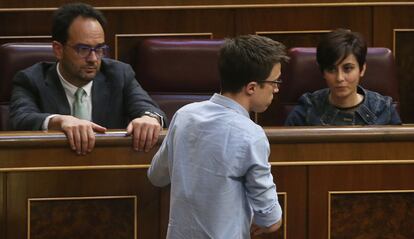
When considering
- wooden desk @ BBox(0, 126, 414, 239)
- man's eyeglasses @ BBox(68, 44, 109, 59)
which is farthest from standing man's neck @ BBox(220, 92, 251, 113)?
man's eyeglasses @ BBox(68, 44, 109, 59)

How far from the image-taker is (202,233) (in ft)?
3.68

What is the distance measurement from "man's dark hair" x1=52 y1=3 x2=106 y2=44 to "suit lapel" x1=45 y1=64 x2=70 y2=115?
7 cm

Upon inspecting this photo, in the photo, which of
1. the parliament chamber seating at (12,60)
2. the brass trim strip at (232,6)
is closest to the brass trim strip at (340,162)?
the parliament chamber seating at (12,60)

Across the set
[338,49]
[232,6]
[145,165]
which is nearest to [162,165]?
[145,165]

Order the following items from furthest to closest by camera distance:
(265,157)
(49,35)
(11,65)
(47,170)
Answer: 1. (49,35)
2. (11,65)
3. (47,170)
4. (265,157)

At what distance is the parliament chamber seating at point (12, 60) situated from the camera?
5.52 ft

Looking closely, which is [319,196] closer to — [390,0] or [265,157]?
[265,157]

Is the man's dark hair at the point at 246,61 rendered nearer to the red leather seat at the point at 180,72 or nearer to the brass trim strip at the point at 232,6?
the red leather seat at the point at 180,72

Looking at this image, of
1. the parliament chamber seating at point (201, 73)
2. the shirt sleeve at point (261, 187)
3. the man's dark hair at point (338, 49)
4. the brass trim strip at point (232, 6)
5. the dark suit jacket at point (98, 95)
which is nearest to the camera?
the shirt sleeve at point (261, 187)

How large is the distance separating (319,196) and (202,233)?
28 centimetres

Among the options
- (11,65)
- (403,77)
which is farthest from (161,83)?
(403,77)

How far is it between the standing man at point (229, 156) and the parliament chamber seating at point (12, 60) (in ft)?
1.98

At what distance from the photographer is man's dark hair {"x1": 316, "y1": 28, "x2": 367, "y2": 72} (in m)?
1.63

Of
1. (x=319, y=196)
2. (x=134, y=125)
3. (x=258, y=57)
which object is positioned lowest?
(x=319, y=196)
